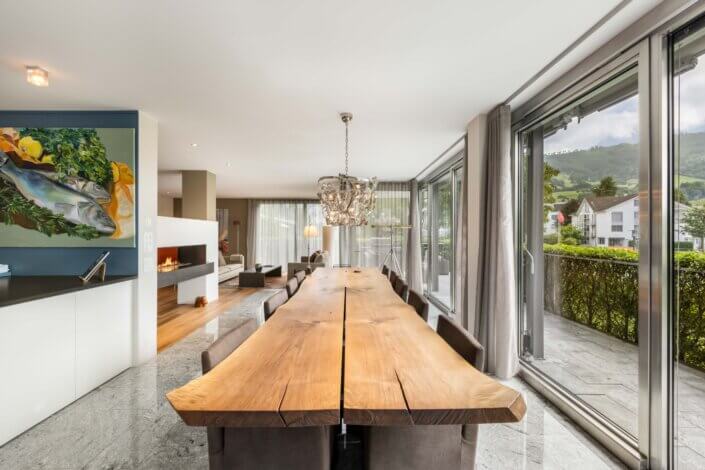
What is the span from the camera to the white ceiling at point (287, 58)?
5.79ft

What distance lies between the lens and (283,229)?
10.4 metres

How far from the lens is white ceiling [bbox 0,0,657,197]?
5.79 feet

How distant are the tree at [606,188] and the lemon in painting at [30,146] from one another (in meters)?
4.77

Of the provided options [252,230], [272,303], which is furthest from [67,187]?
[252,230]

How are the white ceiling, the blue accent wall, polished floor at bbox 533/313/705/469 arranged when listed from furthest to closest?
the blue accent wall < the white ceiling < polished floor at bbox 533/313/705/469

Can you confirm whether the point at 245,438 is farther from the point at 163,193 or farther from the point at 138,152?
the point at 163,193

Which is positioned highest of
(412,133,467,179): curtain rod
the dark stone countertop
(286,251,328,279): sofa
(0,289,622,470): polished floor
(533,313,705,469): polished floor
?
(412,133,467,179): curtain rod

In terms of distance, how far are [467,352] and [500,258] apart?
168cm

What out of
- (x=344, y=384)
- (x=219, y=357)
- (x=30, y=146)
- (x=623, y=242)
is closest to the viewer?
(x=344, y=384)

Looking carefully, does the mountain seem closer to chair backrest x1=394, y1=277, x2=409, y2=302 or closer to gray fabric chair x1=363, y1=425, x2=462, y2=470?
chair backrest x1=394, y1=277, x2=409, y2=302

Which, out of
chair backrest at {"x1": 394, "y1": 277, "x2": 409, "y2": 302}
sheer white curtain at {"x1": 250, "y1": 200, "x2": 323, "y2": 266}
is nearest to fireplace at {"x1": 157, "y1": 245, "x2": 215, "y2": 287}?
chair backrest at {"x1": 394, "y1": 277, "x2": 409, "y2": 302}

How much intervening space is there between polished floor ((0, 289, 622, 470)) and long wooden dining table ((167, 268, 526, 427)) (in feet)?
3.05

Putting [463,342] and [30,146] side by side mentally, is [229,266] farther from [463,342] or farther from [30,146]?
[463,342]

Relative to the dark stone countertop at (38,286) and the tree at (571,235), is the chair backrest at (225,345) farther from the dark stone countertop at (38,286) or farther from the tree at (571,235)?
the tree at (571,235)
